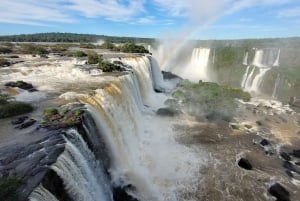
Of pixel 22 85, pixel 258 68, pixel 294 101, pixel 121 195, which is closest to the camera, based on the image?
pixel 121 195

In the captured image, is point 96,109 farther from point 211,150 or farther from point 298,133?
point 298,133

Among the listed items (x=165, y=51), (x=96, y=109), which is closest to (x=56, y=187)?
(x=96, y=109)

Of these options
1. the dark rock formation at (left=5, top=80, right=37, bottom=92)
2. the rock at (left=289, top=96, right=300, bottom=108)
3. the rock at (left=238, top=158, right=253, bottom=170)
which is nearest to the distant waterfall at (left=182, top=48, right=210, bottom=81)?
the rock at (left=289, top=96, right=300, bottom=108)

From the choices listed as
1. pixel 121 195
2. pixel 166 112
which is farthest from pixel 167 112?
pixel 121 195

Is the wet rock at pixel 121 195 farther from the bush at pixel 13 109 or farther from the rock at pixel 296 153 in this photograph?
the rock at pixel 296 153

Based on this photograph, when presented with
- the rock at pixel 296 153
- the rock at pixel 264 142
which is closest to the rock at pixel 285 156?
the rock at pixel 296 153

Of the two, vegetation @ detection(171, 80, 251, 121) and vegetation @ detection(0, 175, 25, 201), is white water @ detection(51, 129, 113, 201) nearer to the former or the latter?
vegetation @ detection(0, 175, 25, 201)

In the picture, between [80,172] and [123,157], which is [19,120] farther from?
[123,157]
